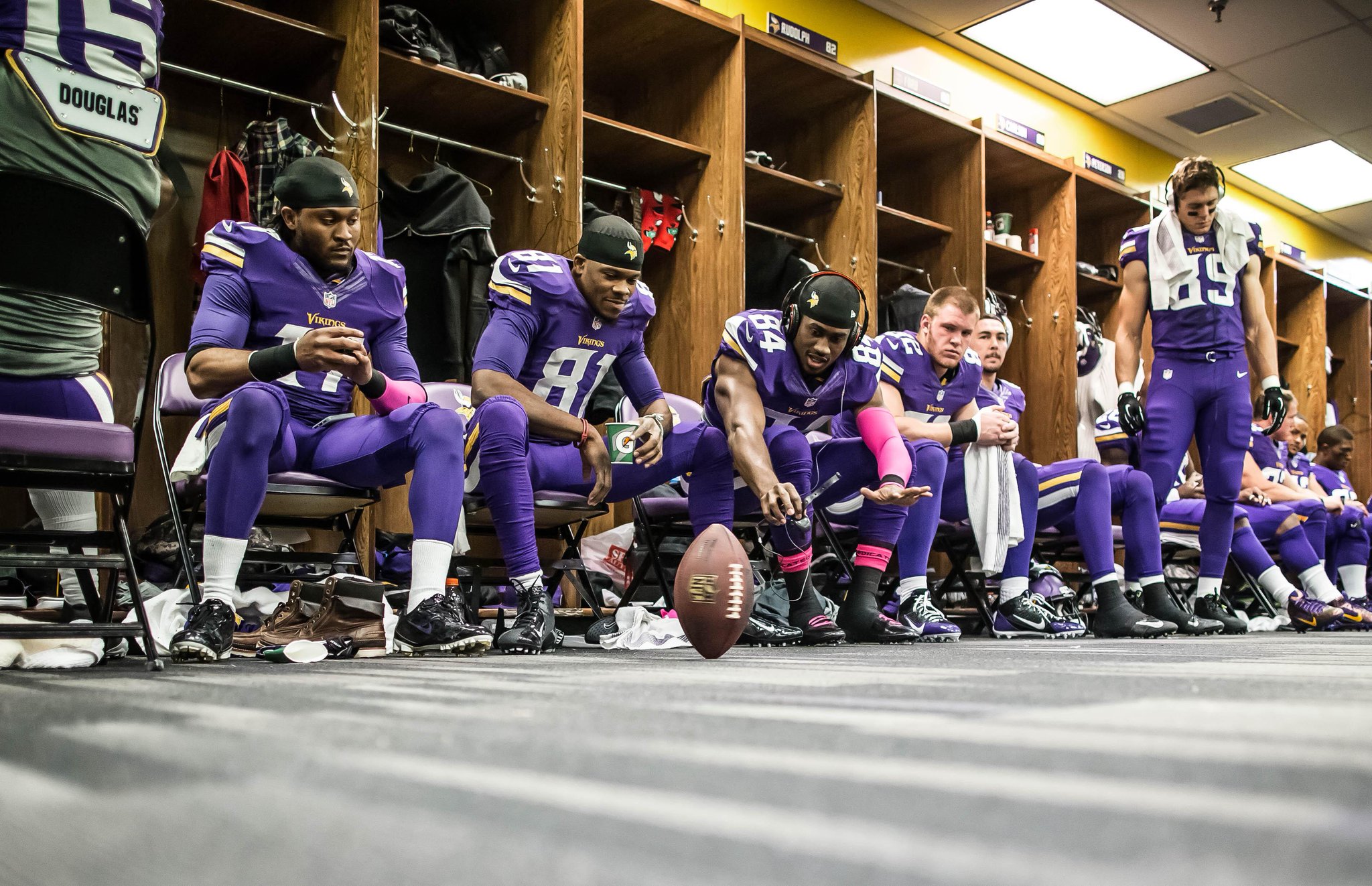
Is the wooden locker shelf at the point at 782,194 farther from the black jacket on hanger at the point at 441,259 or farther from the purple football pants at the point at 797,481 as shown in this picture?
the purple football pants at the point at 797,481

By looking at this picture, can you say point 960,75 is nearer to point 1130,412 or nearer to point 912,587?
point 1130,412

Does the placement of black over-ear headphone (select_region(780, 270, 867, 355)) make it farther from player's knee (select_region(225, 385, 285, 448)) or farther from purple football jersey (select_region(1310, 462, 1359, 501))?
purple football jersey (select_region(1310, 462, 1359, 501))

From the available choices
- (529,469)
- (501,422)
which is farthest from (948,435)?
(501,422)

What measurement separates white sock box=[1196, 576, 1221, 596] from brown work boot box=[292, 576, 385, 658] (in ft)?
10.2

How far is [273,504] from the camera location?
2.60m

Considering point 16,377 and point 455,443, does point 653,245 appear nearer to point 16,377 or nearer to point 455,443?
point 455,443

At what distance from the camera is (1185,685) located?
3.14 ft

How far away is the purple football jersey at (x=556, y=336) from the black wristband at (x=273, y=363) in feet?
1.97

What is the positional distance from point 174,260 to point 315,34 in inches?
36.9

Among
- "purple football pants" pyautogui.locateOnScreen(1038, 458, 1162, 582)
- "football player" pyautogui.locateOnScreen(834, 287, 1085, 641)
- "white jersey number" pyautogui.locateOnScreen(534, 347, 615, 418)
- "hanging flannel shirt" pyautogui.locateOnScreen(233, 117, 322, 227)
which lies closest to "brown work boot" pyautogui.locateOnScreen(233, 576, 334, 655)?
"white jersey number" pyautogui.locateOnScreen(534, 347, 615, 418)

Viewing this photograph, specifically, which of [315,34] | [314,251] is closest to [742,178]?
[315,34]

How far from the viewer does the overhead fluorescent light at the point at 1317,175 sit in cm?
836

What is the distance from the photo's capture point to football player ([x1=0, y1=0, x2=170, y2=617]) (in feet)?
6.84

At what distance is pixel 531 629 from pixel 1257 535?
388 centimetres
